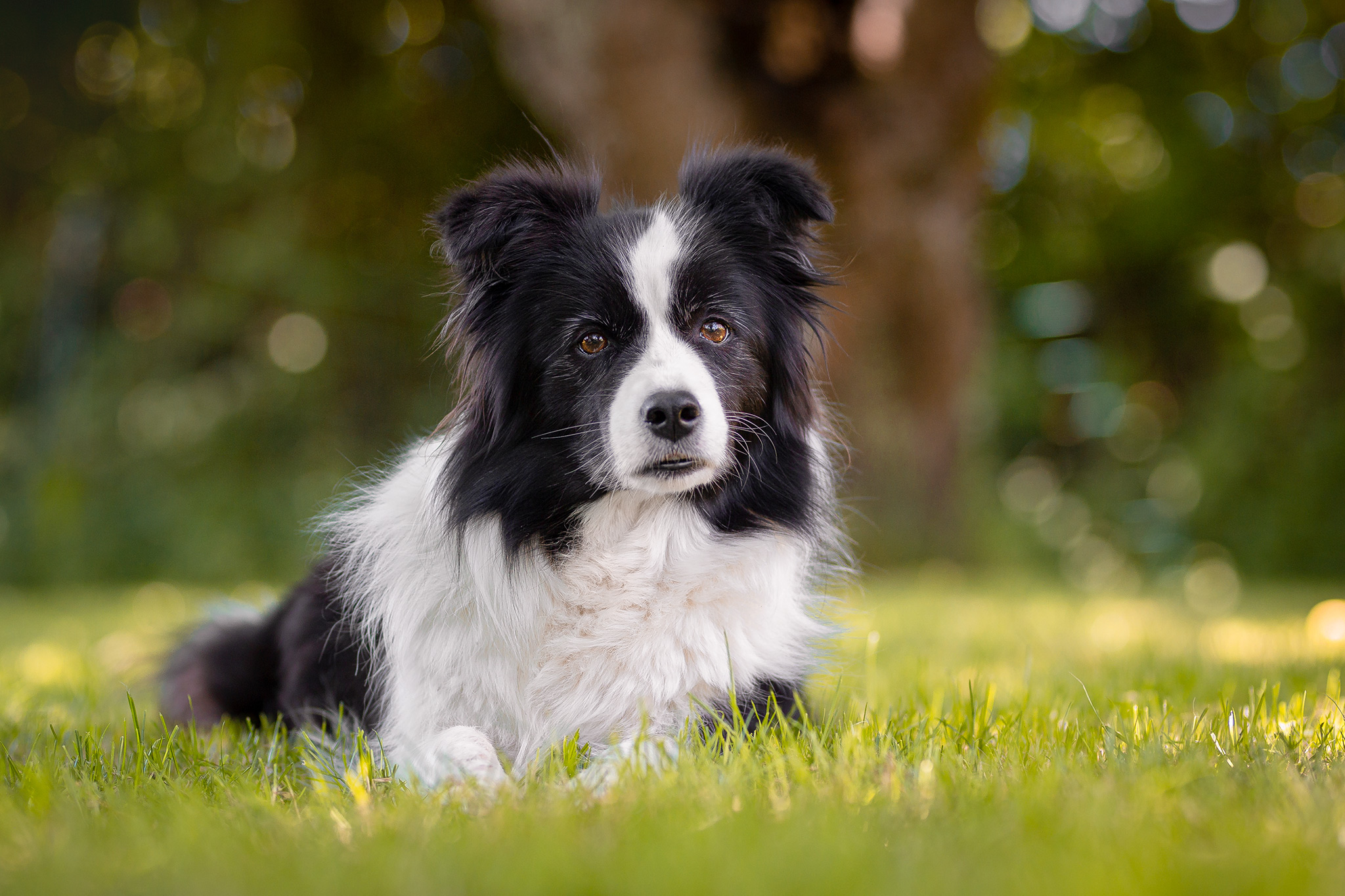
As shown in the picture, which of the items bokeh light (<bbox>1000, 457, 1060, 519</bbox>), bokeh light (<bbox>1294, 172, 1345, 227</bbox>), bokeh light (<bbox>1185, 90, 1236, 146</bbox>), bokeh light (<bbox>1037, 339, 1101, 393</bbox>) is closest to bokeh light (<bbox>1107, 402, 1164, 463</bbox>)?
bokeh light (<bbox>1037, 339, 1101, 393</bbox>)

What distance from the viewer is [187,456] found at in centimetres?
948

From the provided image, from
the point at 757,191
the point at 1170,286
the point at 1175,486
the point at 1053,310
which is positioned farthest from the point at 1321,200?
the point at 757,191

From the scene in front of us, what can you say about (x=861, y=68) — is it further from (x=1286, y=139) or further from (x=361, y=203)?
(x=1286, y=139)

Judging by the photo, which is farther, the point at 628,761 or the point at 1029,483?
the point at 1029,483

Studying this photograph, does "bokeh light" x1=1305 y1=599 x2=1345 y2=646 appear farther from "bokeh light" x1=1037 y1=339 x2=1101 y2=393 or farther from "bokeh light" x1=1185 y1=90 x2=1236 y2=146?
"bokeh light" x1=1185 y1=90 x2=1236 y2=146

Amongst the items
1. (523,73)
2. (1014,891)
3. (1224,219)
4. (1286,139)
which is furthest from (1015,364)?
(1014,891)

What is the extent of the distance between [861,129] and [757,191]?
5748 millimetres

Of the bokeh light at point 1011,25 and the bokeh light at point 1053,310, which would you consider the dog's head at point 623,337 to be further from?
the bokeh light at point 1053,310

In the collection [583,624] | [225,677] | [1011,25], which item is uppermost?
[1011,25]

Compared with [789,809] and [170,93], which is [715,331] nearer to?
[789,809]

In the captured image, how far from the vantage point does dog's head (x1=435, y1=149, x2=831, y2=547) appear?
2.74m

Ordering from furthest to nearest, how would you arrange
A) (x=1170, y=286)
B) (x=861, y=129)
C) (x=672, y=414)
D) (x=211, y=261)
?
(x=1170, y=286)
(x=211, y=261)
(x=861, y=129)
(x=672, y=414)

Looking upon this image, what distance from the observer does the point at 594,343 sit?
2.87 m

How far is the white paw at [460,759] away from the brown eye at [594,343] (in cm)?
104
